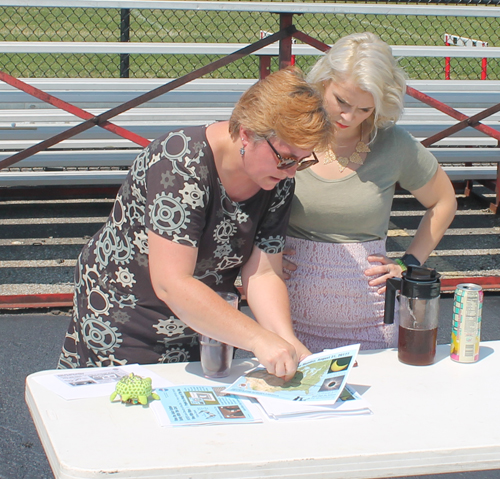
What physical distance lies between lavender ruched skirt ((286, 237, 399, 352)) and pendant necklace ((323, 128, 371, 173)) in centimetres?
27

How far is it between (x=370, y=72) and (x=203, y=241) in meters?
0.77

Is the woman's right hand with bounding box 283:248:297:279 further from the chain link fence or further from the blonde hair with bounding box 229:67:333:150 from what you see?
the chain link fence

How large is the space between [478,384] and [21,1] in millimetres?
2925

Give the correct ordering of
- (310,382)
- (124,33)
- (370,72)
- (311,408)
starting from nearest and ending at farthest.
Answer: (311,408) → (310,382) → (370,72) → (124,33)

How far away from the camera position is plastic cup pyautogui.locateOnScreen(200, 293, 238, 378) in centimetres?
187

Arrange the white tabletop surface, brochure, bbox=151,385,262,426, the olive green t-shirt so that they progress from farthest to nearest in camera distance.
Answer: the olive green t-shirt
brochure, bbox=151,385,262,426
the white tabletop surface

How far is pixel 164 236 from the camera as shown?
1.72 m

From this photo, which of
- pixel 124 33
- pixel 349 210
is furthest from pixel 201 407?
pixel 124 33

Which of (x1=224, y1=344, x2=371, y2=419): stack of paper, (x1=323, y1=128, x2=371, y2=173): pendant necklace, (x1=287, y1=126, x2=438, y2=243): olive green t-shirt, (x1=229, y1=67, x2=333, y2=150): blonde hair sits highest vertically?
(x1=229, y1=67, x2=333, y2=150): blonde hair

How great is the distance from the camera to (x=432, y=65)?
13.4 meters

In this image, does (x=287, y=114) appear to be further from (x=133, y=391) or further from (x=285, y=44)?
(x=285, y=44)

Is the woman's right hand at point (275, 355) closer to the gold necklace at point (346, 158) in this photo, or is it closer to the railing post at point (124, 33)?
the gold necklace at point (346, 158)

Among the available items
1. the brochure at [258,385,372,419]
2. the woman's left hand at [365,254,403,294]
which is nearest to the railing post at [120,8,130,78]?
the woman's left hand at [365,254,403,294]

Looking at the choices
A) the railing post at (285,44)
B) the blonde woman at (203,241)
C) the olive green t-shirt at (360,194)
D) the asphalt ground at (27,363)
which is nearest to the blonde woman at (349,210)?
the olive green t-shirt at (360,194)
